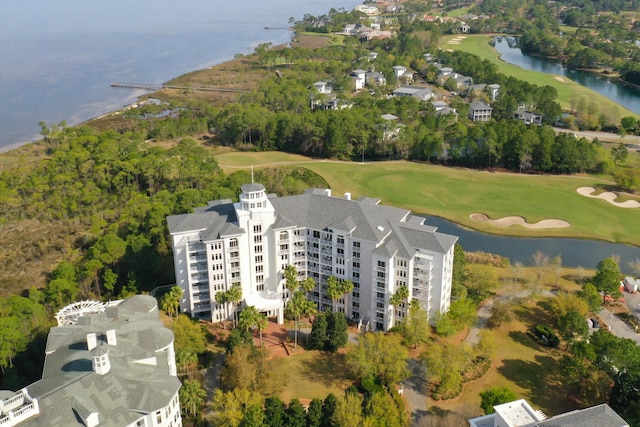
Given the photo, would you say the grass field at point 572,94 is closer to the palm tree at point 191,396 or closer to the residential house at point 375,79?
the residential house at point 375,79

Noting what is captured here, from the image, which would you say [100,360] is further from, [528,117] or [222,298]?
[528,117]

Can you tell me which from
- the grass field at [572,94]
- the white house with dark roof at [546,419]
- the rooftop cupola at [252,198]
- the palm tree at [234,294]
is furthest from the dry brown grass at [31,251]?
the grass field at [572,94]

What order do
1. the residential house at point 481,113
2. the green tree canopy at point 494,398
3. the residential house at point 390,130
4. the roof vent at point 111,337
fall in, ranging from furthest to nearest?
the residential house at point 481,113
the residential house at point 390,130
the green tree canopy at point 494,398
the roof vent at point 111,337

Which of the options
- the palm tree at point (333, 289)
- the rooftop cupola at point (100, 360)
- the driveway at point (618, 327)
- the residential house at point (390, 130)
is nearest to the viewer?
the rooftop cupola at point (100, 360)

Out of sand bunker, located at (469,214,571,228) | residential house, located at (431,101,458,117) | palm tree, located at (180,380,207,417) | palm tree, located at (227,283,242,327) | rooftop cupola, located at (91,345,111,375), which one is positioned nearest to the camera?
rooftop cupola, located at (91,345,111,375)

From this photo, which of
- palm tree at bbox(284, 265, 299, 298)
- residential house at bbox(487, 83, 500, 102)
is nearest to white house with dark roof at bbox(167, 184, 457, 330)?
palm tree at bbox(284, 265, 299, 298)

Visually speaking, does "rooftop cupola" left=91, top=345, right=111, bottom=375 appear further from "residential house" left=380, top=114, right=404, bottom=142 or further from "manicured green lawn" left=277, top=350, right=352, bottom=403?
"residential house" left=380, top=114, right=404, bottom=142

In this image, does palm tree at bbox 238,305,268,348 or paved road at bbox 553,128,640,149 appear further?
paved road at bbox 553,128,640,149

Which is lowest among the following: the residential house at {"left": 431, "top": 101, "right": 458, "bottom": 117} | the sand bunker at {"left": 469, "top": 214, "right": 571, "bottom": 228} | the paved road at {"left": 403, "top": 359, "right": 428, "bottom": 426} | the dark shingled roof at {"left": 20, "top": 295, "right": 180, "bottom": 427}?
the paved road at {"left": 403, "top": 359, "right": 428, "bottom": 426}
